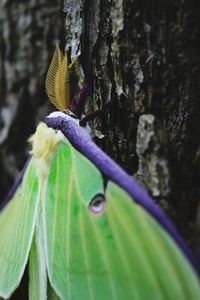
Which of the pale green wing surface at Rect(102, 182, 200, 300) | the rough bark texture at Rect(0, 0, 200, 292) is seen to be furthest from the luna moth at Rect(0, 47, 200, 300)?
the rough bark texture at Rect(0, 0, 200, 292)

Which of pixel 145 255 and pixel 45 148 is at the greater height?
pixel 45 148

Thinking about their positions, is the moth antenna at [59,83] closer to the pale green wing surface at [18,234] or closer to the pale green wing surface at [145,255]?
the pale green wing surface at [18,234]

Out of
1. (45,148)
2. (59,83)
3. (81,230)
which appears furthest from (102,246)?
(59,83)

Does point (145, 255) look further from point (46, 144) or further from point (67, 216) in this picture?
point (46, 144)

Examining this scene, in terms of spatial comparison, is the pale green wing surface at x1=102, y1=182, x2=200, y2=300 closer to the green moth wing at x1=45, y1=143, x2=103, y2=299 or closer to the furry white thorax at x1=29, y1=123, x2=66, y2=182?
the green moth wing at x1=45, y1=143, x2=103, y2=299

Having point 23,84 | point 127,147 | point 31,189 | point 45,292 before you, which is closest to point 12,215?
point 31,189

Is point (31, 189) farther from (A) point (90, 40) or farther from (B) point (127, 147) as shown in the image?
(A) point (90, 40)
